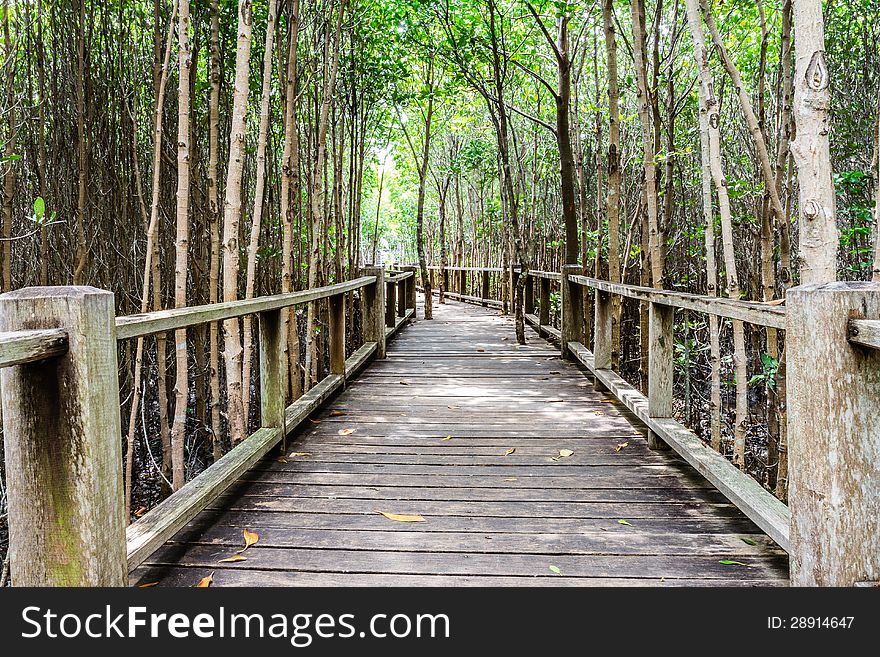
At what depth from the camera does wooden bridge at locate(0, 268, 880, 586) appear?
149 cm

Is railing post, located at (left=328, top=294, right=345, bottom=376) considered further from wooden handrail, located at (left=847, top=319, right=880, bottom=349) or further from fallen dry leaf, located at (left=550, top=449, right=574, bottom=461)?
wooden handrail, located at (left=847, top=319, right=880, bottom=349)

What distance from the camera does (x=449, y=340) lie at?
778cm

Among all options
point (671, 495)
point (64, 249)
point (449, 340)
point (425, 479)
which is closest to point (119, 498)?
point (425, 479)

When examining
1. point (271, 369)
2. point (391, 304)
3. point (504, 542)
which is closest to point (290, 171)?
point (271, 369)

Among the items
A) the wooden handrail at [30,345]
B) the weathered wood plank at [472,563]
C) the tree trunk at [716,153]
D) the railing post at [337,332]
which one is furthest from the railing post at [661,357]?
the wooden handrail at [30,345]

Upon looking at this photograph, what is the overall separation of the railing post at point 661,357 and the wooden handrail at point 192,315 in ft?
5.57

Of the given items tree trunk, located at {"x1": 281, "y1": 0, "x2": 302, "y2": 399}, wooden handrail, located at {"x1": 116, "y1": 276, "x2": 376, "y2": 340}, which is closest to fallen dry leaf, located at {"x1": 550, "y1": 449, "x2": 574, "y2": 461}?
wooden handrail, located at {"x1": 116, "y1": 276, "x2": 376, "y2": 340}

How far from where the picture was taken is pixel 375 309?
19.6ft

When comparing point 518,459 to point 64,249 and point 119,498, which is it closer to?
point 119,498

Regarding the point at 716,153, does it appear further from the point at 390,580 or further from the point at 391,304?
the point at 391,304

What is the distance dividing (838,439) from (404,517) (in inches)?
55.4

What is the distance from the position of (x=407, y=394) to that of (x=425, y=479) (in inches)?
72.1

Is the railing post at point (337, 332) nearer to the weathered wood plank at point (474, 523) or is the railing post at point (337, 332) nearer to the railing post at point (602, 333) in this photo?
the railing post at point (602, 333)

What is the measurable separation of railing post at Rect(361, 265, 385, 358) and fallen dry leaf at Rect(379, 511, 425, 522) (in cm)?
350
